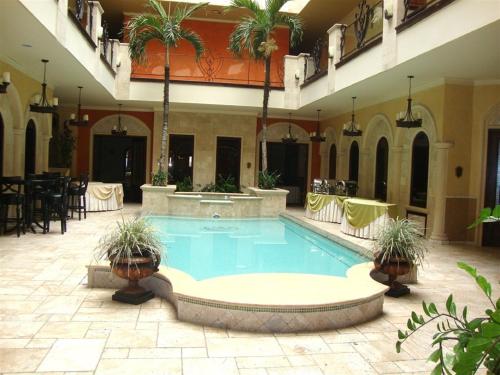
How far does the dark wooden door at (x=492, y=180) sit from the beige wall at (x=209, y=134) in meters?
8.89

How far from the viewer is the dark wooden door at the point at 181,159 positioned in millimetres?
16594

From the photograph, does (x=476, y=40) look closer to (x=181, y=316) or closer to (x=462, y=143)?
(x=462, y=143)

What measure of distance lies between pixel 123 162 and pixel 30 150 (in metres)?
5.24

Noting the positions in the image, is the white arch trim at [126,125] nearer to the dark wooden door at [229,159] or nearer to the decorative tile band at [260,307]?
the dark wooden door at [229,159]

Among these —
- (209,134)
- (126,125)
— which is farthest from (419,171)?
(126,125)

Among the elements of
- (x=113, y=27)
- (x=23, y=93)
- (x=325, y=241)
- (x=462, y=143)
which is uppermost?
(x=113, y=27)

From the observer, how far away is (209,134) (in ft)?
54.0

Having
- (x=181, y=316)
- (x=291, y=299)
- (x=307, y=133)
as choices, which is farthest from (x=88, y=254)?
(x=307, y=133)

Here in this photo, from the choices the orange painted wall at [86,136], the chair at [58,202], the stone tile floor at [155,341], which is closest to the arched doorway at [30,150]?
the chair at [58,202]

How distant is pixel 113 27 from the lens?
17.6m

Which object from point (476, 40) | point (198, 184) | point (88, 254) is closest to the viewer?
point (476, 40)

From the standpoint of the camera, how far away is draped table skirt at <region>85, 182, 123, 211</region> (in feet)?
40.1

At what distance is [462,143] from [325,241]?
3.37 metres

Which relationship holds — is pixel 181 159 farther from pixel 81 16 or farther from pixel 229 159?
pixel 81 16
